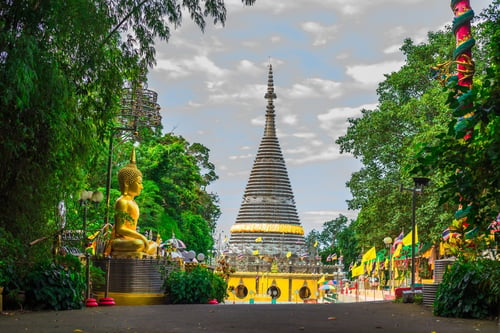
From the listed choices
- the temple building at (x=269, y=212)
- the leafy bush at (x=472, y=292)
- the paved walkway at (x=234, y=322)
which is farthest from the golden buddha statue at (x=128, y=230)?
the temple building at (x=269, y=212)

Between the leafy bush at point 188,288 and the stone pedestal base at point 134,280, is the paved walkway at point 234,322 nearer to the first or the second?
the stone pedestal base at point 134,280

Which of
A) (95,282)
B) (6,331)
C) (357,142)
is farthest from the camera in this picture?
(357,142)

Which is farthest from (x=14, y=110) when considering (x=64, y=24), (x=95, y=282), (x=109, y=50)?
(x=95, y=282)

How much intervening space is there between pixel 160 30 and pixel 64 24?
2223mm

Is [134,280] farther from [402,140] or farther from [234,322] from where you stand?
[402,140]

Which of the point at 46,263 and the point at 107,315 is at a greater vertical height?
the point at 46,263

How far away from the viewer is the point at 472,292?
1311 centimetres

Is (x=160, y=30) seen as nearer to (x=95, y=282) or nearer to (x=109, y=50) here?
(x=109, y=50)

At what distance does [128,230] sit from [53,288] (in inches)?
250

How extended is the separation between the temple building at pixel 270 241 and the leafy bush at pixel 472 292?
5047cm

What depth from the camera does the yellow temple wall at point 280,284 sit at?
212 feet

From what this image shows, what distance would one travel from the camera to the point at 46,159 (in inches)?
500

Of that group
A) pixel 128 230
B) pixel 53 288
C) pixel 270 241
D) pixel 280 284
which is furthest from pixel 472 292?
pixel 270 241

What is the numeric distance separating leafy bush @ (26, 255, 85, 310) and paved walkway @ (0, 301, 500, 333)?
1.47 ft
